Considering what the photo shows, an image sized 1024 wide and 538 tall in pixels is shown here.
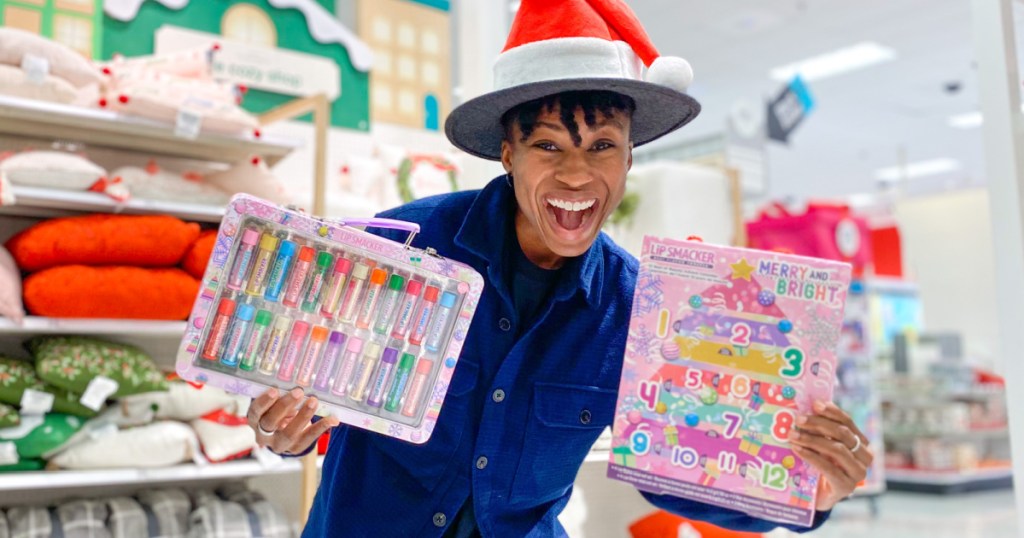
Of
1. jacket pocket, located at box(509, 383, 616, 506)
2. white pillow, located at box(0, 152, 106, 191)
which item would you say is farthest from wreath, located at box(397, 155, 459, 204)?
jacket pocket, located at box(509, 383, 616, 506)

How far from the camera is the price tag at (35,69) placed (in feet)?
8.20

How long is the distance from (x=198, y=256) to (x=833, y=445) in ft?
6.81

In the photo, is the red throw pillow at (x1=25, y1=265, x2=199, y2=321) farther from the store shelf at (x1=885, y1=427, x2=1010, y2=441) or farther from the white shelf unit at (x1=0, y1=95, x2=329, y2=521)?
the store shelf at (x1=885, y1=427, x2=1010, y2=441)

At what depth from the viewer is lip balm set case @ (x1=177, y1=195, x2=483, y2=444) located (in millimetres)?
1190

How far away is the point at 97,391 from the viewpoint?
250 cm

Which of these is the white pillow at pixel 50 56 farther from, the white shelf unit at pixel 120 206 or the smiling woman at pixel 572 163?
the smiling woman at pixel 572 163

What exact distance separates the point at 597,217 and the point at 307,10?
9.19 feet

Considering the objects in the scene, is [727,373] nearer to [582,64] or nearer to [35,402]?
[582,64]

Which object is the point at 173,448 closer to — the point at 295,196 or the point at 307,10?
the point at 295,196

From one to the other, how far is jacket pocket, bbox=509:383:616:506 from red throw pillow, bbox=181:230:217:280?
1.62m

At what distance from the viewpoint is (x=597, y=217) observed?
1282 millimetres

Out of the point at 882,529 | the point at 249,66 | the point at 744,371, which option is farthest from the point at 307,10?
the point at 882,529

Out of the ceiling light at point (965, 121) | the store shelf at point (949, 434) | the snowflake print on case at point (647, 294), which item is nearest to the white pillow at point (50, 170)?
the snowflake print on case at point (647, 294)

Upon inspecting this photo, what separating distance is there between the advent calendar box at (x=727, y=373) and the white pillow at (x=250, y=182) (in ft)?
6.26
